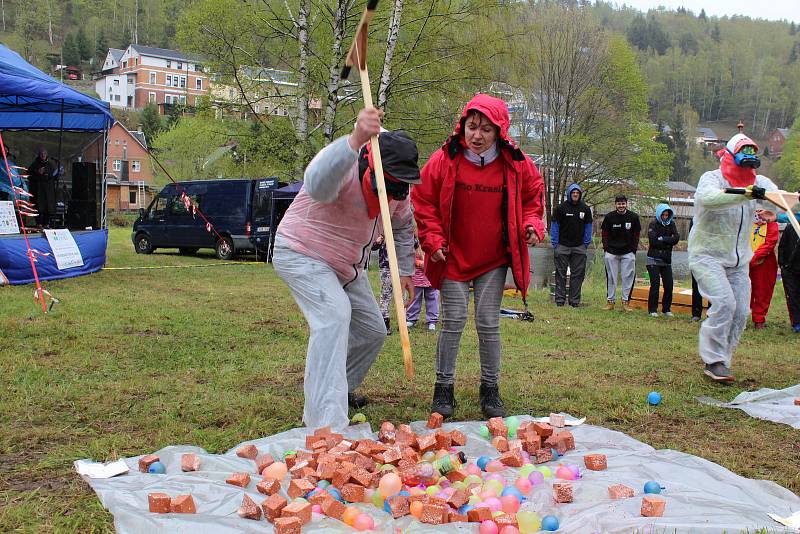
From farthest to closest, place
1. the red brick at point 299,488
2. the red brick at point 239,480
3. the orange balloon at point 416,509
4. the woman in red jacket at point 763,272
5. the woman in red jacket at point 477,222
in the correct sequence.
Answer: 1. the woman in red jacket at point 763,272
2. the woman in red jacket at point 477,222
3. the red brick at point 239,480
4. the red brick at point 299,488
5. the orange balloon at point 416,509

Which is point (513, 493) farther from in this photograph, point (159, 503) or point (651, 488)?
point (159, 503)

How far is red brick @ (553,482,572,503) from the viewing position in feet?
10.4

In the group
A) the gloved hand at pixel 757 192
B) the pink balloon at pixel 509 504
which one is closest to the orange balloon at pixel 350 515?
the pink balloon at pixel 509 504

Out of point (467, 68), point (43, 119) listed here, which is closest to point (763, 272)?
point (467, 68)

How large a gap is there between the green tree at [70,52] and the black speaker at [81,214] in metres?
113

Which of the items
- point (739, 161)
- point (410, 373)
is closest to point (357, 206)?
point (410, 373)

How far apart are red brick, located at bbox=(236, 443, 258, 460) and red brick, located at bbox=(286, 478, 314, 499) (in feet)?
1.73

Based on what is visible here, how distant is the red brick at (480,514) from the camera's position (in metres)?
2.90

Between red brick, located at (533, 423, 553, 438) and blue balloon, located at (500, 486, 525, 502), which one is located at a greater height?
red brick, located at (533, 423, 553, 438)

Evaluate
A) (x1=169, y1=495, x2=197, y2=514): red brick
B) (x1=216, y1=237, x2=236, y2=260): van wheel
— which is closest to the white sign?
(x1=216, y1=237, x2=236, y2=260): van wheel

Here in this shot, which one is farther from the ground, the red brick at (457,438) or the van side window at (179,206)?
the van side window at (179,206)

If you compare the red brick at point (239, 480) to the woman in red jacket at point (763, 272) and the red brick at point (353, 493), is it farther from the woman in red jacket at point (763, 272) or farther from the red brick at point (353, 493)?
the woman in red jacket at point (763, 272)

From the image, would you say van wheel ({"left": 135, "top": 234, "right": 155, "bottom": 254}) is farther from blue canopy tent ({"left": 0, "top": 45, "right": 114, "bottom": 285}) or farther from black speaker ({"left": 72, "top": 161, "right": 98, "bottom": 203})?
black speaker ({"left": 72, "top": 161, "right": 98, "bottom": 203})

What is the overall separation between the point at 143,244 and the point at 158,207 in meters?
1.28
